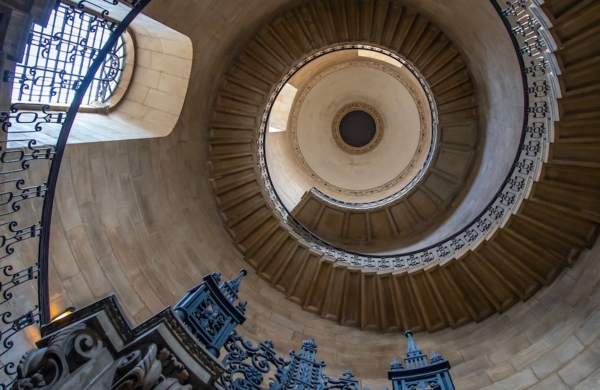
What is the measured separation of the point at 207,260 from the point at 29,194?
17.1 ft

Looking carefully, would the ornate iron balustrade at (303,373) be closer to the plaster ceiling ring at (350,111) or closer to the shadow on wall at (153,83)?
the shadow on wall at (153,83)

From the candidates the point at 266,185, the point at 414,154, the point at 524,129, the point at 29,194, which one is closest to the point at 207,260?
the point at 266,185

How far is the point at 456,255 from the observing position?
380 inches

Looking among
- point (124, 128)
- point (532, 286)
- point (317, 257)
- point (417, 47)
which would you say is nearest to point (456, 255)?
point (532, 286)

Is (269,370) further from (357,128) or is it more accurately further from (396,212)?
(357,128)

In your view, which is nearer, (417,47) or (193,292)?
(193,292)

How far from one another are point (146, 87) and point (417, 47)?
8369 mm

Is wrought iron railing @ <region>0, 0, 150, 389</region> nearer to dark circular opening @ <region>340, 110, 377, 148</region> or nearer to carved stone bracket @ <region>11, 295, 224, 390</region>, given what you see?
carved stone bracket @ <region>11, 295, 224, 390</region>

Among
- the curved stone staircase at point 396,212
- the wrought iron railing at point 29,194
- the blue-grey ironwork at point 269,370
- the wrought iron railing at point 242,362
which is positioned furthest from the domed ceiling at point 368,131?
the wrought iron railing at point 242,362

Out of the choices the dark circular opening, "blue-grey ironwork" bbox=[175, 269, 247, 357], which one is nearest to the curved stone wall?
"blue-grey ironwork" bbox=[175, 269, 247, 357]

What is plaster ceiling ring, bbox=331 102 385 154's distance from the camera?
64.1ft

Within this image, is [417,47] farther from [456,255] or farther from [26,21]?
[26,21]

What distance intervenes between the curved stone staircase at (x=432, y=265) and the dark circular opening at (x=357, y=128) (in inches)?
250

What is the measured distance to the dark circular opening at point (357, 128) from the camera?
19.8 m
